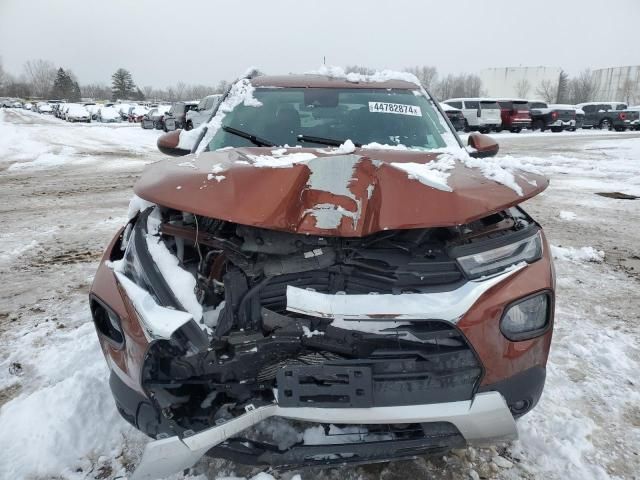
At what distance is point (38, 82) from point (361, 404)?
125m

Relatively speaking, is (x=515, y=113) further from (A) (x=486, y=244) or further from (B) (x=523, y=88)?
(B) (x=523, y=88)

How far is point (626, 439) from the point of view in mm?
2209

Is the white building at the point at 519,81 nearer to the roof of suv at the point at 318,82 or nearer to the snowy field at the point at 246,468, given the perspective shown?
the snowy field at the point at 246,468

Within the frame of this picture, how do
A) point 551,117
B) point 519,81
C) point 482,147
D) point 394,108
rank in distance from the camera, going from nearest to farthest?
1. point 482,147
2. point 394,108
3. point 551,117
4. point 519,81

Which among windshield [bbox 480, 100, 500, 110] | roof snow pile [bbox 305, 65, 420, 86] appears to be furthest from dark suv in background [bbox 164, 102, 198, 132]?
roof snow pile [bbox 305, 65, 420, 86]

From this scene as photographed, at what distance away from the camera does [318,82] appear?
3.48 meters

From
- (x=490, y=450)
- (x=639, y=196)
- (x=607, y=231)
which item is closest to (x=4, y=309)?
(x=490, y=450)

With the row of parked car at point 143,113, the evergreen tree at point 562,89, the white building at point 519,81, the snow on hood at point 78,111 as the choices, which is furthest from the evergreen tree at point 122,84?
the evergreen tree at point 562,89

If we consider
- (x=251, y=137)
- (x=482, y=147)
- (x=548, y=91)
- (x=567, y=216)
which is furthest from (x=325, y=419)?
(x=548, y=91)

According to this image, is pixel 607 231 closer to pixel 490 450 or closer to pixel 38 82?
pixel 490 450

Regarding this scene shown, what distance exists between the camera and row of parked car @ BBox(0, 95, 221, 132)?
665 inches

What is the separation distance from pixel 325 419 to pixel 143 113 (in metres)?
43.3

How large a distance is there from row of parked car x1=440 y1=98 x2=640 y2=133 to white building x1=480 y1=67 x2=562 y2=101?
45.8 metres

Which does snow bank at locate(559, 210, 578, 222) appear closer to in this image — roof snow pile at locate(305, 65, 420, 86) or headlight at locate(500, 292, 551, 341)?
roof snow pile at locate(305, 65, 420, 86)
